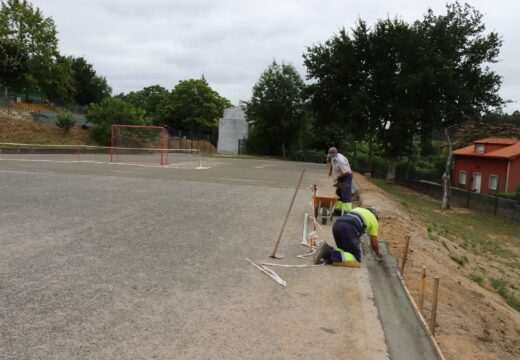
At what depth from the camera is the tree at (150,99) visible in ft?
274

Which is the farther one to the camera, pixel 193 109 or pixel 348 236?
pixel 193 109

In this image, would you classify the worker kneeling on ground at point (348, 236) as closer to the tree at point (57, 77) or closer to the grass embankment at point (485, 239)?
the grass embankment at point (485, 239)

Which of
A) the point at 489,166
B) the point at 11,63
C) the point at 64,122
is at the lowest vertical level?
the point at 489,166

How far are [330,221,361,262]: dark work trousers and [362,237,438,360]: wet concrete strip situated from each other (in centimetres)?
41

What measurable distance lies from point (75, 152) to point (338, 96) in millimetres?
20737

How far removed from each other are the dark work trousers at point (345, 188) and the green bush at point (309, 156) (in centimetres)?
3721

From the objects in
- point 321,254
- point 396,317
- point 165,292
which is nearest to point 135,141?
point 321,254

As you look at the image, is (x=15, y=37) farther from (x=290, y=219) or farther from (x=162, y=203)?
(x=290, y=219)

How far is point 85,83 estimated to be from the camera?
64125mm

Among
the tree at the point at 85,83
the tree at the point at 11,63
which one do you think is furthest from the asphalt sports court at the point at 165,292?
the tree at the point at 85,83

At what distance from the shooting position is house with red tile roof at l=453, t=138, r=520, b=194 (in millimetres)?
34438

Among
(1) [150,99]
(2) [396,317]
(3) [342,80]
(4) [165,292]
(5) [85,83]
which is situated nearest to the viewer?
(2) [396,317]

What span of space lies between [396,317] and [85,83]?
66066mm

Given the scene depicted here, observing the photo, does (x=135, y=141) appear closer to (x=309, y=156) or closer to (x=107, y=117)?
(x=107, y=117)
